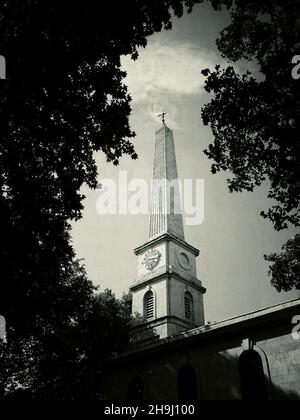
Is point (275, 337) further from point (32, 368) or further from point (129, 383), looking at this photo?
point (32, 368)

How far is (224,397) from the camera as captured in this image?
14.2m

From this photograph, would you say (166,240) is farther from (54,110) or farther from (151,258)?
(54,110)

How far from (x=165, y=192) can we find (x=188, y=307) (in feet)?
37.8

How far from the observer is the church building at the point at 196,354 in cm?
1340

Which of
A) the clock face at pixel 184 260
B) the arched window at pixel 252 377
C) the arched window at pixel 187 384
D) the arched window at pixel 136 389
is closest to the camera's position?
the arched window at pixel 252 377

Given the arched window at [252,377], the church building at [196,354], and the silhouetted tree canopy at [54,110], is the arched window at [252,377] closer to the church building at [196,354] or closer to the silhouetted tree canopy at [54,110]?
the church building at [196,354]

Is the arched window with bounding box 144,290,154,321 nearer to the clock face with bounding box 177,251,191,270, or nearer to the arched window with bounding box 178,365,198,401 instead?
the clock face with bounding box 177,251,191,270

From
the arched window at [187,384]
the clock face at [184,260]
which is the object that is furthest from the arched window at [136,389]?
the clock face at [184,260]

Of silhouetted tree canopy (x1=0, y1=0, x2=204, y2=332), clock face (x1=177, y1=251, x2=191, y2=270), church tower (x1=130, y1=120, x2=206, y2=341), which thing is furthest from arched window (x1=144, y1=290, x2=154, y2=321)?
silhouetted tree canopy (x1=0, y1=0, x2=204, y2=332)

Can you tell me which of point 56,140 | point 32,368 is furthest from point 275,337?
point 32,368

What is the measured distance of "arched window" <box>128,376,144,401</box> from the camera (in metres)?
17.4

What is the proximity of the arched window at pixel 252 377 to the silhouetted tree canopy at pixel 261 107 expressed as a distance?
6.30 m

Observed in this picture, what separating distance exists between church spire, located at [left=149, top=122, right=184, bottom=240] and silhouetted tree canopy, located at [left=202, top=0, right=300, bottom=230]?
17550 millimetres

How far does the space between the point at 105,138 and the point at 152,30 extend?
3.84 m
